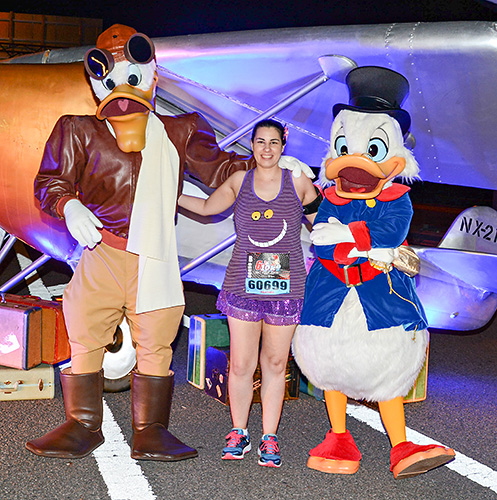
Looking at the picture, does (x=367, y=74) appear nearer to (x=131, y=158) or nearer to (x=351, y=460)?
(x=131, y=158)

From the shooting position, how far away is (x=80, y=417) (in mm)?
3037

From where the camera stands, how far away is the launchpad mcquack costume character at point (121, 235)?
296 cm

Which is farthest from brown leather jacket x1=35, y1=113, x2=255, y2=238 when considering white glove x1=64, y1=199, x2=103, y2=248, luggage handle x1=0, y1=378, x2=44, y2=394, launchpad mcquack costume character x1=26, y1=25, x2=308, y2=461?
luggage handle x1=0, y1=378, x2=44, y2=394

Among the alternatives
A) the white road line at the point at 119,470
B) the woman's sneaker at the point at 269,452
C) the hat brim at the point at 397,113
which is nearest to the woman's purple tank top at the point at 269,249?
the hat brim at the point at 397,113

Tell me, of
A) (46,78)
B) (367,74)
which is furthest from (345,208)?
(46,78)

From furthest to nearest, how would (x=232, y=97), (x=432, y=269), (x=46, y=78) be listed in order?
1. (x=432, y=269)
2. (x=232, y=97)
3. (x=46, y=78)

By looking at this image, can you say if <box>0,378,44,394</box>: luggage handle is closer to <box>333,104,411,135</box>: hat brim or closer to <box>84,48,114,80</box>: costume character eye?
<box>84,48,114,80</box>: costume character eye

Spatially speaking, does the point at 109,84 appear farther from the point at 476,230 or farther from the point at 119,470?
the point at 476,230

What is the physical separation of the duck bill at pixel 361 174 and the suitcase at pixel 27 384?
2050mm

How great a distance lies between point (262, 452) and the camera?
299 centimetres

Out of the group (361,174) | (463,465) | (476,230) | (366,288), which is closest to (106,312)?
(366,288)

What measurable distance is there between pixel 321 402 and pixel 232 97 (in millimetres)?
2003

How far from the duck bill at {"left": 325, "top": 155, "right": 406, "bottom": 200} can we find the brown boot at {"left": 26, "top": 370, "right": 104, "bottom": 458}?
1.44 meters

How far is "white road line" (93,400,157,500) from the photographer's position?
2.67 metres
